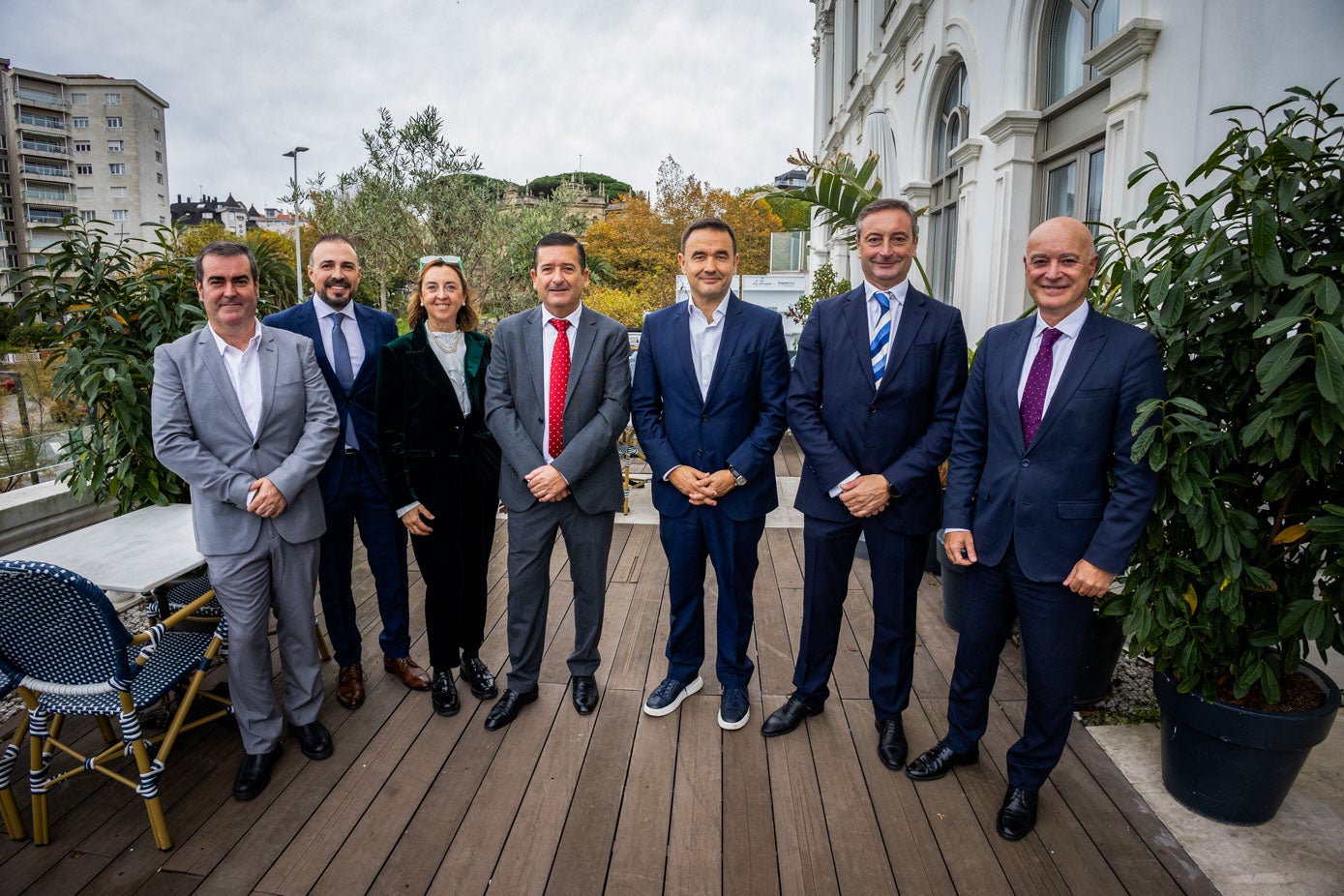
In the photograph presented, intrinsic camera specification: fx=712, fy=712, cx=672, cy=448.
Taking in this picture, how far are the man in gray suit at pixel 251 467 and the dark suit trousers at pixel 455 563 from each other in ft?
1.56

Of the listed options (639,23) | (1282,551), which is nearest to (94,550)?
(1282,551)

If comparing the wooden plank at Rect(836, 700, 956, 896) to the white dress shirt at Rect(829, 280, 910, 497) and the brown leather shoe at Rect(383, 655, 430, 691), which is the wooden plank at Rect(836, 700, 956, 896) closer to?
the white dress shirt at Rect(829, 280, 910, 497)

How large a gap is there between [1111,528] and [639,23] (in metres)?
17.3

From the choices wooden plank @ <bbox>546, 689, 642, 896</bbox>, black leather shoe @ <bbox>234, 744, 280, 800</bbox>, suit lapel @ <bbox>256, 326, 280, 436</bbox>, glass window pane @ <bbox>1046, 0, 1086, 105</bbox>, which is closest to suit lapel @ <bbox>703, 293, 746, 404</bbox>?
wooden plank @ <bbox>546, 689, 642, 896</bbox>

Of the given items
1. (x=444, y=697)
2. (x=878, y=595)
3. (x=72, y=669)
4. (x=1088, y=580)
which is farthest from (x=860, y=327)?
(x=72, y=669)

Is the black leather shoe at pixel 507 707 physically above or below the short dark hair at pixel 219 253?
below

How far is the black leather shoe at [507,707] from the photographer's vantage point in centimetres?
308

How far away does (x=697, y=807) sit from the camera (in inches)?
101

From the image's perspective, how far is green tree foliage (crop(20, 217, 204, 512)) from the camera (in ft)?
11.0

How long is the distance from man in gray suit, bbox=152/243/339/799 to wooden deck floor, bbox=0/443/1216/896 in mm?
307

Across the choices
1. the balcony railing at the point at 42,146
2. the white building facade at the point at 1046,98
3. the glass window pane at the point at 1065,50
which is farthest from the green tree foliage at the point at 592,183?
the glass window pane at the point at 1065,50

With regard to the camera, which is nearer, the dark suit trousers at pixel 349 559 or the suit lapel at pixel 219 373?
the suit lapel at pixel 219 373

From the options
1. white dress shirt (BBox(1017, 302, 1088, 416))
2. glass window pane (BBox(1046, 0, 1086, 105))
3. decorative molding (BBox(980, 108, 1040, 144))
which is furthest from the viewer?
decorative molding (BBox(980, 108, 1040, 144))

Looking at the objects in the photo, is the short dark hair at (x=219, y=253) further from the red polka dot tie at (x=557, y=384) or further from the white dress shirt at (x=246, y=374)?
the red polka dot tie at (x=557, y=384)
